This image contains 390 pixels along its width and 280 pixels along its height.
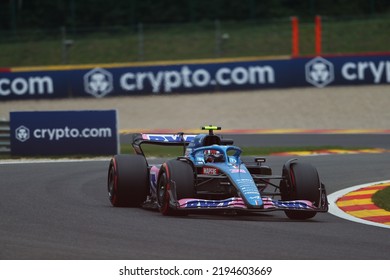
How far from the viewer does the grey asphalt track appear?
9.74 m

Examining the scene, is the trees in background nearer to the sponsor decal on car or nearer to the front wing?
the sponsor decal on car

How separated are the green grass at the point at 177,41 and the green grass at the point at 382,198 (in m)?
19.8

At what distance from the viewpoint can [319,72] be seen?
1208 inches

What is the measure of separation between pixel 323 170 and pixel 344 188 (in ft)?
8.58

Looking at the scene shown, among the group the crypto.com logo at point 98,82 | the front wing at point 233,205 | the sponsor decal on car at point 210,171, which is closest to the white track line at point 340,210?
the front wing at point 233,205

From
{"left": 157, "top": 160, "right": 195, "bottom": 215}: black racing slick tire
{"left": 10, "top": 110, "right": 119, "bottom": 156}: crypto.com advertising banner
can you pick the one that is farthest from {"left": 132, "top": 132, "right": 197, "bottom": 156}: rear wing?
{"left": 10, "top": 110, "right": 119, "bottom": 156}: crypto.com advertising banner

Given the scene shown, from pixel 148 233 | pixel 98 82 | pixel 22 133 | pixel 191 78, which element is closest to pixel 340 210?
pixel 148 233

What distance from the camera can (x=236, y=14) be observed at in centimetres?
3825

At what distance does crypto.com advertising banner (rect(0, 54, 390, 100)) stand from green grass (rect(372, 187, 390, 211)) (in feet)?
50.2

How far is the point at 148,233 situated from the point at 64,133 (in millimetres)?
10959

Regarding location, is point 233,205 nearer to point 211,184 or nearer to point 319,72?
point 211,184

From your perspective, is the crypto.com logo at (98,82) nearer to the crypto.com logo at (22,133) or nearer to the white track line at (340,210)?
the crypto.com logo at (22,133)

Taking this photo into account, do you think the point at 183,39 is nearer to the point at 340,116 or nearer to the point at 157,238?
the point at 340,116

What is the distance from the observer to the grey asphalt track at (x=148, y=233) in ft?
32.0
